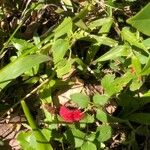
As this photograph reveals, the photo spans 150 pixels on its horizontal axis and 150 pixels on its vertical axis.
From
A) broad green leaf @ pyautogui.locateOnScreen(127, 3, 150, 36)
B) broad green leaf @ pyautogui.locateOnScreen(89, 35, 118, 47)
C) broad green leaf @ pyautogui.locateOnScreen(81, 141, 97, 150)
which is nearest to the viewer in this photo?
broad green leaf @ pyautogui.locateOnScreen(127, 3, 150, 36)

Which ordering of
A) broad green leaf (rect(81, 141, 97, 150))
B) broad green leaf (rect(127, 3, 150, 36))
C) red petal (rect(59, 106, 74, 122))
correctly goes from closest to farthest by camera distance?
broad green leaf (rect(127, 3, 150, 36)), broad green leaf (rect(81, 141, 97, 150)), red petal (rect(59, 106, 74, 122))

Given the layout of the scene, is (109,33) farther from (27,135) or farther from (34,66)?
(27,135)

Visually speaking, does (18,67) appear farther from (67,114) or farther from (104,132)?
(104,132)

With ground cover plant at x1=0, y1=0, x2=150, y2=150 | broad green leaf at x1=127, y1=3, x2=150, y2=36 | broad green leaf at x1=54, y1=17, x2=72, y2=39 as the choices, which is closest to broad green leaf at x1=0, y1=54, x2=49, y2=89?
ground cover plant at x1=0, y1=0, x2=150, y2=150

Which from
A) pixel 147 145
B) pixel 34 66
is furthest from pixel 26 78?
pixel 147 145

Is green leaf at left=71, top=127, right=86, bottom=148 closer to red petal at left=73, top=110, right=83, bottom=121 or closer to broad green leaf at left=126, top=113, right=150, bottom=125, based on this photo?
red petal at left=73, top=110, right=83, bottom=121

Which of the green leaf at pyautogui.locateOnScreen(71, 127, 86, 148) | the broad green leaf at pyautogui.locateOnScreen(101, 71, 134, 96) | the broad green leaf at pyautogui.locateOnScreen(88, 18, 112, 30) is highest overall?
the broad green leaf at pyautogui.locateOnScreen(88, 18, 112, 30)

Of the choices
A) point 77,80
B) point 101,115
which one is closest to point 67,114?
point 101,115

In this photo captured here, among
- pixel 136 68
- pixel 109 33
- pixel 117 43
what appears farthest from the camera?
pixel 109 33
